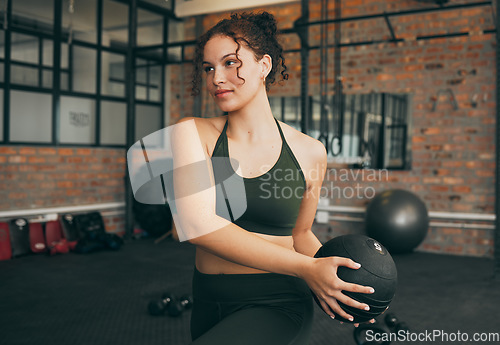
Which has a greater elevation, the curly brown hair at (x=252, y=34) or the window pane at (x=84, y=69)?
the window pane at (x=84, y=69)

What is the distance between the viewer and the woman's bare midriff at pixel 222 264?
1214mm

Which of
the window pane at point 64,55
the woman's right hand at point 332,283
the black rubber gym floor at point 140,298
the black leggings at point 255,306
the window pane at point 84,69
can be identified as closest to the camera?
the woman's right hand at point 332,283

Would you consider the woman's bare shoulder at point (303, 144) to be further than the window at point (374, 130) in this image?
No

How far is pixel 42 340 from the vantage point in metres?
2.88

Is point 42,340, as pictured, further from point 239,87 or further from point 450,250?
point 450,250

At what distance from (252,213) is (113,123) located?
5740 mm

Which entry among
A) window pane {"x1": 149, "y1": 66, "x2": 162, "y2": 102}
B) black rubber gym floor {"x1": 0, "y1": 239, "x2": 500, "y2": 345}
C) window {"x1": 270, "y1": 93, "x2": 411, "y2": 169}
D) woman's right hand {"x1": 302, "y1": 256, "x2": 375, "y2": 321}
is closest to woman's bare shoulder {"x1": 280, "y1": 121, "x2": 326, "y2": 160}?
woman's right hand {"x1": 302, "y1": 256, "x2": 375, "y2": 321}

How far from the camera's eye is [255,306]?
3.92 feet

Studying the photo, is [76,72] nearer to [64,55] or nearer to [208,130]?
[64,55]

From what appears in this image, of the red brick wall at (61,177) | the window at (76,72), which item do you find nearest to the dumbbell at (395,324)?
the window at (76,72)

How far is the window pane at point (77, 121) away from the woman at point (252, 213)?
513 centimetres

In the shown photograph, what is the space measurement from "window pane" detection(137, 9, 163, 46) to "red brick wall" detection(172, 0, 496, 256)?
207 cm

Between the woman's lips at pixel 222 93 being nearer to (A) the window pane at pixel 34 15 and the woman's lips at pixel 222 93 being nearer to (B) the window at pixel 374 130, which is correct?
(B) the window at pixel 374 130

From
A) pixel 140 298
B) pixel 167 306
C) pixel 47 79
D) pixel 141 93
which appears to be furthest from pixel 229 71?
pixel 141 93
